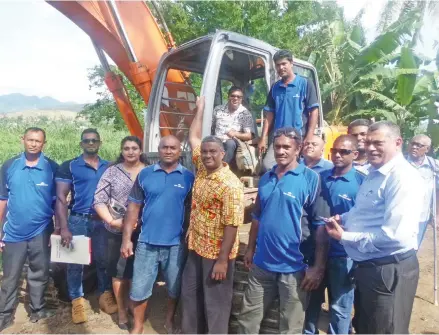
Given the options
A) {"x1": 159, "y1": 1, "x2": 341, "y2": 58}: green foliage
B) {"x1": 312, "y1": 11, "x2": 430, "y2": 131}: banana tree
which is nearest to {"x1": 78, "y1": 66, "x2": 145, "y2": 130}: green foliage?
{"x1": 159, "y1": 1, "x2": 341, "y2": 58}: green foliage

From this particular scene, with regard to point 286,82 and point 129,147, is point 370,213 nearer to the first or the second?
point 286,82

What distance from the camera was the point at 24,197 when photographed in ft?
11.6

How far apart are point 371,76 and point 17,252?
7459 mm

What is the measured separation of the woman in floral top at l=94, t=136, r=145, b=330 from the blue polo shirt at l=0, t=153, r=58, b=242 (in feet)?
1.98

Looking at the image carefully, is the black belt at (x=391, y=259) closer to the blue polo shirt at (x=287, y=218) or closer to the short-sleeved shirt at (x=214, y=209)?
the blue polo shirt at (x=287, y=218)

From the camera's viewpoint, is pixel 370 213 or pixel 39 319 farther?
Answer: pixel 39 319

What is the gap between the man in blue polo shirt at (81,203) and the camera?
3.66 m

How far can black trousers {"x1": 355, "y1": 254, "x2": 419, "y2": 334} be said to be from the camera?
2.24 meters

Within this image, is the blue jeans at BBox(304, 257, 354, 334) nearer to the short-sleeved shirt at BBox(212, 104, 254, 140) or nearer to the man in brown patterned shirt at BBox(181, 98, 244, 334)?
the man in brown patterned shirt at BBox(181, 98, 244, 334)

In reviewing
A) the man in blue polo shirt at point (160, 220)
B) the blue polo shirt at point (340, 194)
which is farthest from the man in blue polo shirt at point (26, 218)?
the blue polo shirt at point (340, 194)

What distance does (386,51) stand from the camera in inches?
325

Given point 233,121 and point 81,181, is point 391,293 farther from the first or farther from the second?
point 81,181

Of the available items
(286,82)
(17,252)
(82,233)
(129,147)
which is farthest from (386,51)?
(17,252)

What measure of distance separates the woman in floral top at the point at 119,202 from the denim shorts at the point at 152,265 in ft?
1.15
